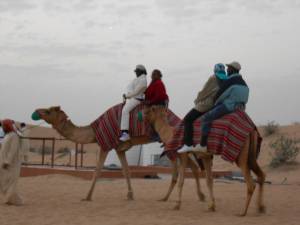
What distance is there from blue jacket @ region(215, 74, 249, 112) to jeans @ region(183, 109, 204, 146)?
44 centimetres

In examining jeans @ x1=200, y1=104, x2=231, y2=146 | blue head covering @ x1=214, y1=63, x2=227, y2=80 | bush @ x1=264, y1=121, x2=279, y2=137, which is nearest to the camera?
jeans @ x1=200, y1=104, x2=231, y2=146

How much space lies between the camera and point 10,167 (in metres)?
10.6

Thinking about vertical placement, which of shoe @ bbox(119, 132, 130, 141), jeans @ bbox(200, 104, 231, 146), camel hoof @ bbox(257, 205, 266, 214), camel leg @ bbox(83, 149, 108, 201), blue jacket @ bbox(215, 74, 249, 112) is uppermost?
blue jacket @ bbox(215, 74, 249, 112)

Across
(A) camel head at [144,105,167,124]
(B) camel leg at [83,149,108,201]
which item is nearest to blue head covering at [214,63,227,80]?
(A) camel head at [144,105,167,124]

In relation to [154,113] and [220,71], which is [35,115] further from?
[220,71]

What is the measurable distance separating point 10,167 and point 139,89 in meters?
2.85

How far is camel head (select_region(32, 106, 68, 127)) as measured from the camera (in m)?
11.4

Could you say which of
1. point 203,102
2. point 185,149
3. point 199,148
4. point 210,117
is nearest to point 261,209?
point 199,148

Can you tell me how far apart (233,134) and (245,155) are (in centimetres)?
36

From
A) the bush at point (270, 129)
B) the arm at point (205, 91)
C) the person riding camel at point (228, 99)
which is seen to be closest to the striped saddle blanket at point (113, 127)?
the arm at point (205, 91)

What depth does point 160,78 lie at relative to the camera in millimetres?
11500

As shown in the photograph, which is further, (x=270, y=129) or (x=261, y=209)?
(x=270, y=129)

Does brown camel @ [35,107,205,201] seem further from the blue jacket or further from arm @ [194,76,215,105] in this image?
the blue jacket

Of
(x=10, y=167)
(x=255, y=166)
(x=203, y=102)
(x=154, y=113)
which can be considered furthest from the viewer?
(x=154, y=113)
